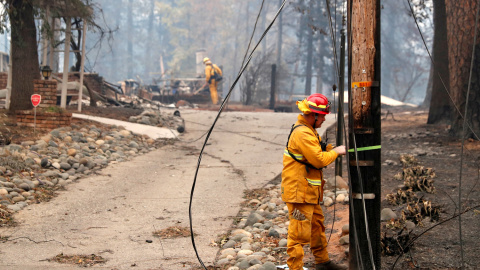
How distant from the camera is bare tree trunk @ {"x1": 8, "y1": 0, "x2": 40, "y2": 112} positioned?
12.4 metres

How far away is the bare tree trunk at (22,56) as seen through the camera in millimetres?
12438

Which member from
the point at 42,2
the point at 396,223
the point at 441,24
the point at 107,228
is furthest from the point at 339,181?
the point at 441,24

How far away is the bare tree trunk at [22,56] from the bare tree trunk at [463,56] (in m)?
9.14

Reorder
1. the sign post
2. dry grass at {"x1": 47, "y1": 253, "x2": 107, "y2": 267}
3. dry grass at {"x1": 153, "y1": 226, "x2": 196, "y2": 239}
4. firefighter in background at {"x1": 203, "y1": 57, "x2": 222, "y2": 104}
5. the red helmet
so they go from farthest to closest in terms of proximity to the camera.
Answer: firefighter in background at {"x1": 203, "y1": 57, "x2": 222, "y2": 104} → the sign post → dry grass at {"x1": 153, "y1": 226, "x2": 196, "y2": 239} → dry grass at {"x1": 47, "y1": 253, "x2": 107, "y2": 267} → the red helmet

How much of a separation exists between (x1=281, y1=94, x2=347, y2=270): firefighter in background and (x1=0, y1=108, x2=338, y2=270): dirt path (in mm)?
1244

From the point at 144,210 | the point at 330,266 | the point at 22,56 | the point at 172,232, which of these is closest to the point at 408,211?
the point at 330,266

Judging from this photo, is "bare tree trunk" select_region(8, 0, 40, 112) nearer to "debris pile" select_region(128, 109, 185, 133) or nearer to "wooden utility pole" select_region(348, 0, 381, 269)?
"debris pile" select_region(128, 109, 185, 133)

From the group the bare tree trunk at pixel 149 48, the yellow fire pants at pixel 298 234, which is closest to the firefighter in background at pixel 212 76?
the yellow fire pants at pixel 298 234

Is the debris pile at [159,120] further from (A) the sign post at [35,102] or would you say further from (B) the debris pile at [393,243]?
(B) the debris pile at [393,243]

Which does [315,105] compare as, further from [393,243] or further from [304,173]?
[393,243]

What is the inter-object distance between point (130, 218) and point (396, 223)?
3474mm

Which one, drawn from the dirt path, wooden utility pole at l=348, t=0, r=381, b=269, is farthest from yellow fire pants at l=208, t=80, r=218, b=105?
wooden utility pole at l=348, t=0, r=381, b=269

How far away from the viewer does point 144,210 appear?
798cm

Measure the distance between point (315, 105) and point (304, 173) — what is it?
0.62 meters
